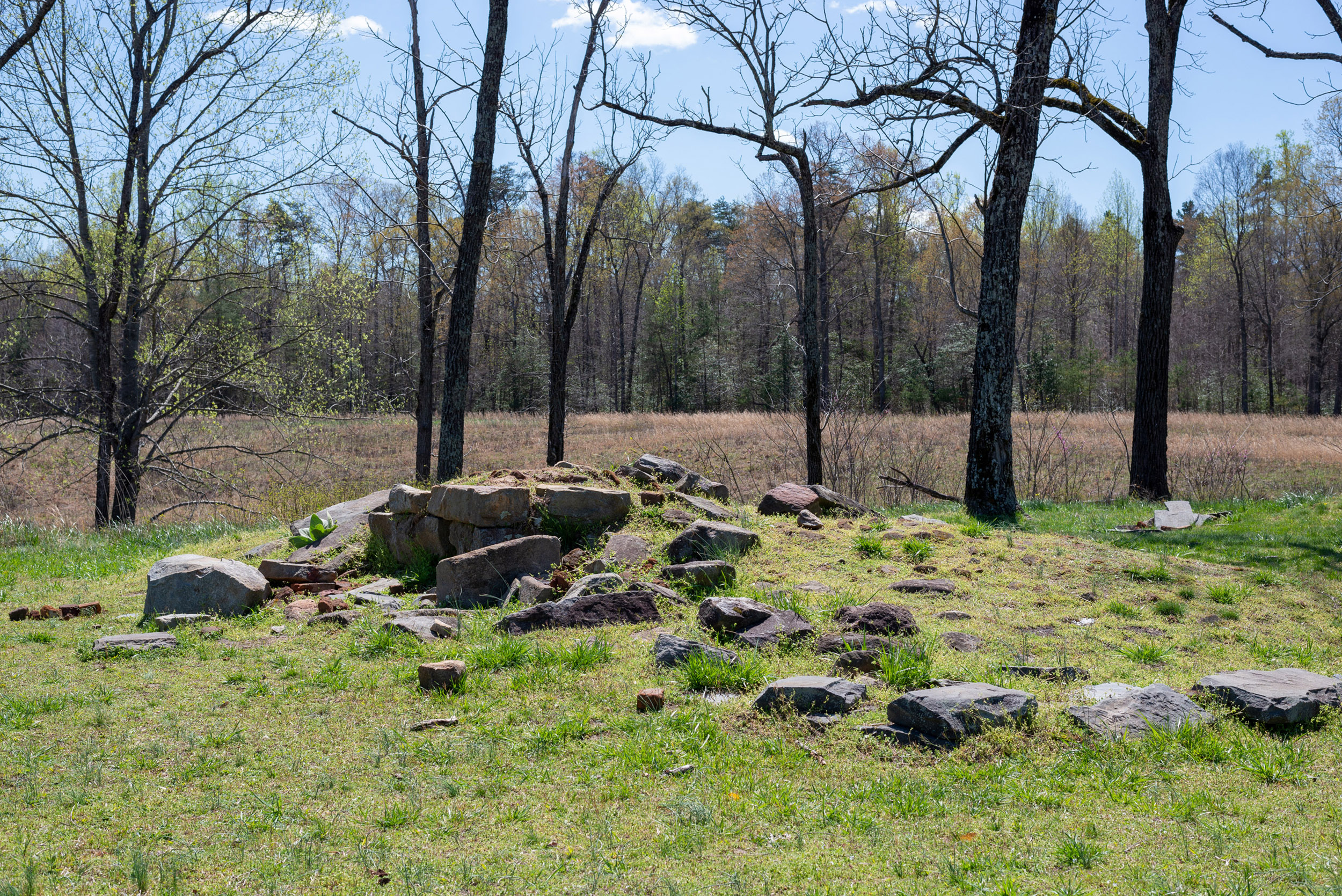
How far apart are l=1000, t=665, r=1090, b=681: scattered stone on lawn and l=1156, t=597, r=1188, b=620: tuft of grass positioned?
1933 millimetres

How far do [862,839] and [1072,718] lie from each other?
1.50 m

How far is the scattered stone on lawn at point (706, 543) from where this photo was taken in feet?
22.6

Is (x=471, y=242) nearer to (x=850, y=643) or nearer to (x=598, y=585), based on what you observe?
(x=598, y=585)

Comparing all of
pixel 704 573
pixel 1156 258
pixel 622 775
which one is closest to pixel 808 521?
pixel 704 573

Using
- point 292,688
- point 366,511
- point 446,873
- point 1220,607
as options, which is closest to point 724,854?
point 446,873

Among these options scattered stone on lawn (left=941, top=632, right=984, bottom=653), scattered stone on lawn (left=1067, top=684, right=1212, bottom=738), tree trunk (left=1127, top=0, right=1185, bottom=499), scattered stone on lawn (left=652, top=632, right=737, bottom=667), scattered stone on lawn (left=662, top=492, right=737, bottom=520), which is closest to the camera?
scattered stone on lawn (left=1067, top=684, right=1212, bottom=738)

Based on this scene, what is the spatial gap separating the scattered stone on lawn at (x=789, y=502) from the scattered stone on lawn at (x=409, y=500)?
11.0 ft

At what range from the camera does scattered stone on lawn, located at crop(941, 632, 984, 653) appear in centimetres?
518

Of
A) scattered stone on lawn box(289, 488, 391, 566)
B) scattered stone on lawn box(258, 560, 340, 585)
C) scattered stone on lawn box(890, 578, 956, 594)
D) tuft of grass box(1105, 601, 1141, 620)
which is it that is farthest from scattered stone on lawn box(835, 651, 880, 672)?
scattered stone on lawn box(289, 488, 391, 566)

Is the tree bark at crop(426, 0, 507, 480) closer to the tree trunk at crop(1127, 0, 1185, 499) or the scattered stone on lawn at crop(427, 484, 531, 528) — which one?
the scattered stone on lawn at crop(427, 484, 531, 528)

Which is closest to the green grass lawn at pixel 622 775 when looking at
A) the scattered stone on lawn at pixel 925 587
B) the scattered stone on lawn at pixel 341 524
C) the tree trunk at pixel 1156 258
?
the scattered stone on lawn at pixel 925 587

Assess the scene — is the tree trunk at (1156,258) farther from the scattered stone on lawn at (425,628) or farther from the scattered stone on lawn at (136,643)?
the scattered stone on lawn at (136,643)

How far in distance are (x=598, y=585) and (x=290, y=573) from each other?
3058mm

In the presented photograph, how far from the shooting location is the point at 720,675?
459 centimetres
